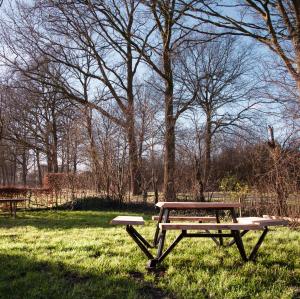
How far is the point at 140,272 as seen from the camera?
16.9 feet

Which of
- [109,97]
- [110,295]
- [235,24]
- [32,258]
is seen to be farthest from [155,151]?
[110,295]

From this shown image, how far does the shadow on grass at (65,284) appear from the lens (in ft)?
14.3

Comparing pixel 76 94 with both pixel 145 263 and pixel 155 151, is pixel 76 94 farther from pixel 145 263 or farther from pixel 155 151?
pixel 145 263

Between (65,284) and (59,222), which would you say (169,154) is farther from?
(65,284)

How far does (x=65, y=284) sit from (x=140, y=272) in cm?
95

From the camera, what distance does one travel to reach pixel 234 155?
1138 inches

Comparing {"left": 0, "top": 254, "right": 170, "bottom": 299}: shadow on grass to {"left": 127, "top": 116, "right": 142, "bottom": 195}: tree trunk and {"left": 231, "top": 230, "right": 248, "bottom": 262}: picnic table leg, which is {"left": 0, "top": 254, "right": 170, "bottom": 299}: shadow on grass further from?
{"left": 127, "top": 116, "right": 142, "bottom": 195}: tree trunk

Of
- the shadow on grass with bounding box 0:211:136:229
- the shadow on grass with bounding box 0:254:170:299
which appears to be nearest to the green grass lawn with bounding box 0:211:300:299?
the shadow on grass with bounding box 0:254:170:299

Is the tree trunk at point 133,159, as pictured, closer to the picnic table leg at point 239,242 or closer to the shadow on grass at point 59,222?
the shadow on grass at point 59,222

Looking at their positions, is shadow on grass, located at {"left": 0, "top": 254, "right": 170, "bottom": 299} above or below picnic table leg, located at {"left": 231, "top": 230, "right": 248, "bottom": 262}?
below

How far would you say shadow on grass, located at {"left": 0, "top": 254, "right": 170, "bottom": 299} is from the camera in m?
4.35

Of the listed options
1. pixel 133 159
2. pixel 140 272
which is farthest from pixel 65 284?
pixel 133 159

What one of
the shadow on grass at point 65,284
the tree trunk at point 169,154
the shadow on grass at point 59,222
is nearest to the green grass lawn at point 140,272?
the shadow on grass at point 65,284

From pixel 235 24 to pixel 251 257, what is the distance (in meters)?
7.41
